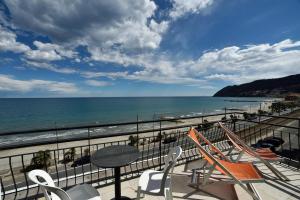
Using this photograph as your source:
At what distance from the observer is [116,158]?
2.28 m

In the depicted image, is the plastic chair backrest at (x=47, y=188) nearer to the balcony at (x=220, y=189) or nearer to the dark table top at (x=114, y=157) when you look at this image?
the dark table top at (x=114, y=157)

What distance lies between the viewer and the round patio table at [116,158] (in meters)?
2.09

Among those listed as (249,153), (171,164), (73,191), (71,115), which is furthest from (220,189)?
(71,115)

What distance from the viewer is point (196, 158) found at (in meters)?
4.48

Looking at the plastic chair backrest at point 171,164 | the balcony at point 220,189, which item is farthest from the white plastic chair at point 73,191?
the balcony at point 220,189

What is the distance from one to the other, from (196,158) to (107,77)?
241 ft

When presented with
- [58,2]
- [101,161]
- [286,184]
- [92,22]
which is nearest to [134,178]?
[101,161]

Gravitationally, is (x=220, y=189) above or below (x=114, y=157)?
below

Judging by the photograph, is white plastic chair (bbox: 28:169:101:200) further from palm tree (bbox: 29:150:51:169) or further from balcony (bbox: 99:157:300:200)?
palm tree (bbox: 29:150:51:169)

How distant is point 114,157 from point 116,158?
5cm

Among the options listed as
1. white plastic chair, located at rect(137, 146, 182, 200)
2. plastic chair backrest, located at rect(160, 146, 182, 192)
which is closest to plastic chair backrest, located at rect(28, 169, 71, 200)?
white plastic chair, located at rect(137, 146, 182, 200)

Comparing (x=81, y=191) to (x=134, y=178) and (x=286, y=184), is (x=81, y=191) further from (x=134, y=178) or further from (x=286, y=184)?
(x=286, y=184)

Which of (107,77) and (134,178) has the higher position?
(107,77)

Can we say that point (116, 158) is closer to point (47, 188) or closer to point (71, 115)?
point (47, 188)
